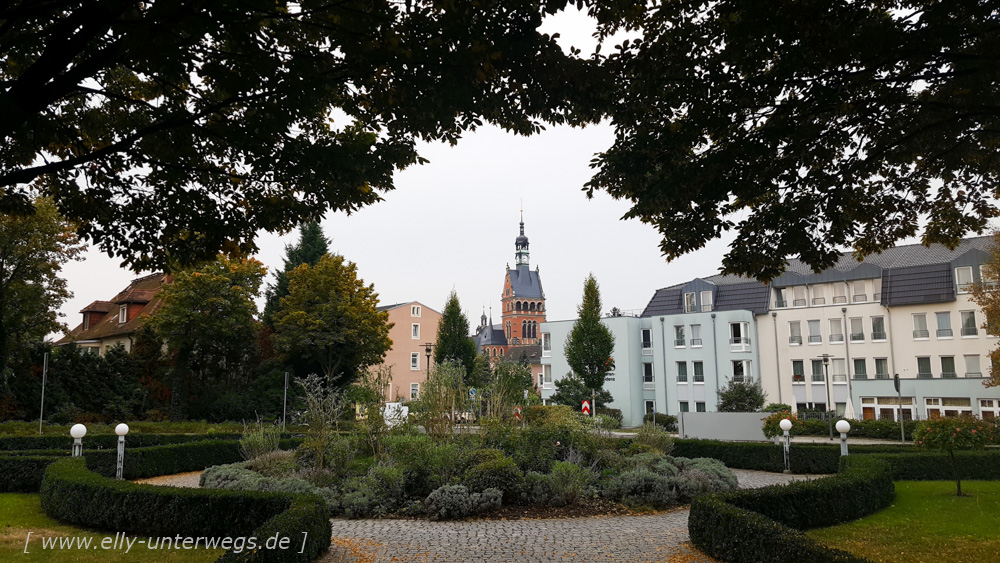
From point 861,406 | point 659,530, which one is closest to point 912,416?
point 861,406

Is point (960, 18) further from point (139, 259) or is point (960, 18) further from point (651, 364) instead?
point (651, 364)

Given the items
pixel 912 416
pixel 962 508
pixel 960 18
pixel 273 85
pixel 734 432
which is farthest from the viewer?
pixel 912 416

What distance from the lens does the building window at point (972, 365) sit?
3319 cm

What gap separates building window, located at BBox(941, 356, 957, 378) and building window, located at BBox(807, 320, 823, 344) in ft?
19.9

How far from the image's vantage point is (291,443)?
64.3ft

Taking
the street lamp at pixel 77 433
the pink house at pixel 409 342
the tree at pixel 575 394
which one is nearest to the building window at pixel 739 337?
the tree at pixel 575 394

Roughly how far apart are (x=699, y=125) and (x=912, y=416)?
34334 millimetres

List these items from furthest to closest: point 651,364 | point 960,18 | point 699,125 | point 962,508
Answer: point 651,364 → point 962,508 → point 699,125 → point 960,18

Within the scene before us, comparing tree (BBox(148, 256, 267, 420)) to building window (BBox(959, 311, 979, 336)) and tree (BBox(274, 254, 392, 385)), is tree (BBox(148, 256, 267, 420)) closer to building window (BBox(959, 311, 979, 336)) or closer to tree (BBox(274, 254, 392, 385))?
tree (BBox(274, 254, 392, 385))

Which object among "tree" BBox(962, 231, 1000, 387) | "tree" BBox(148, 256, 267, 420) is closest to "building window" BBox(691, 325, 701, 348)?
"tree" BBox(962, 231, 1000, 387)

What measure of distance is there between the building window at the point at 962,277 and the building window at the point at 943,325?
152 centimetres

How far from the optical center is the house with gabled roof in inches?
1374

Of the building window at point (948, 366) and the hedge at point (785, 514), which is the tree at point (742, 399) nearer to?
the building window at point (948, 366)

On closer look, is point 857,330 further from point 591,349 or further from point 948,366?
point 591,349
